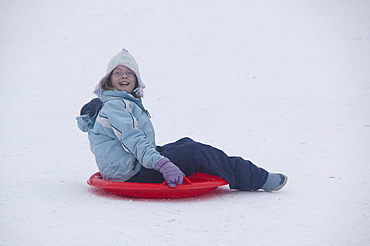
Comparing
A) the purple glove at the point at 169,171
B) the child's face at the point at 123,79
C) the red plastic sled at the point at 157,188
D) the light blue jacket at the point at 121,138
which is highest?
the child's face at the point at 123,79

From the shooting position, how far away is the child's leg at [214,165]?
3430 millimetres

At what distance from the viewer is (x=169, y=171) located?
3176 millimetres

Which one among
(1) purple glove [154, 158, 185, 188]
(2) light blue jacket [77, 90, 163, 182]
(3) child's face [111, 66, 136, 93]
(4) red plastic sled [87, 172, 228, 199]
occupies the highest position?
(3) child's face [111, 66, 136, 93]

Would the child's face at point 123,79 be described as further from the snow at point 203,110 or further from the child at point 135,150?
the snow at point 203,110

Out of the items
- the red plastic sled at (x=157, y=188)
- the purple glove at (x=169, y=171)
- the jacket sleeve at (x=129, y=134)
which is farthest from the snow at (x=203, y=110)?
the jacket sleeve at (x=129, y=134)

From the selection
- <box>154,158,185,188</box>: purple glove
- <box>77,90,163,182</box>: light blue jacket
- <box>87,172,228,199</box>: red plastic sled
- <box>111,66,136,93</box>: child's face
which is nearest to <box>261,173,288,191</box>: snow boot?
<box>87,172,228,199</box>: red plastic sled

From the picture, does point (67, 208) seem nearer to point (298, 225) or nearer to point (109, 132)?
point (109, 132)

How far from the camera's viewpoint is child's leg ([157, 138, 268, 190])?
343 centimetres

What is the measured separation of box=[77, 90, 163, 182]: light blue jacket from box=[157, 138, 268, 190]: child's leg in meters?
0.19

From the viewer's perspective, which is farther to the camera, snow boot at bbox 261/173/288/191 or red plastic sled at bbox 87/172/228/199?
snow boot at bbox 261/173/288/191

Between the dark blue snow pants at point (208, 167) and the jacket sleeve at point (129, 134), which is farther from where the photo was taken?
the dark blue snow pants at point (208, 167)

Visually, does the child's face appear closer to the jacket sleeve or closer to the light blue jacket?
the light blue jacket

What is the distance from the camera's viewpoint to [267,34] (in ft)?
33.9

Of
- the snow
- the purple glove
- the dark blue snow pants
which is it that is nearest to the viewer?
the snow
